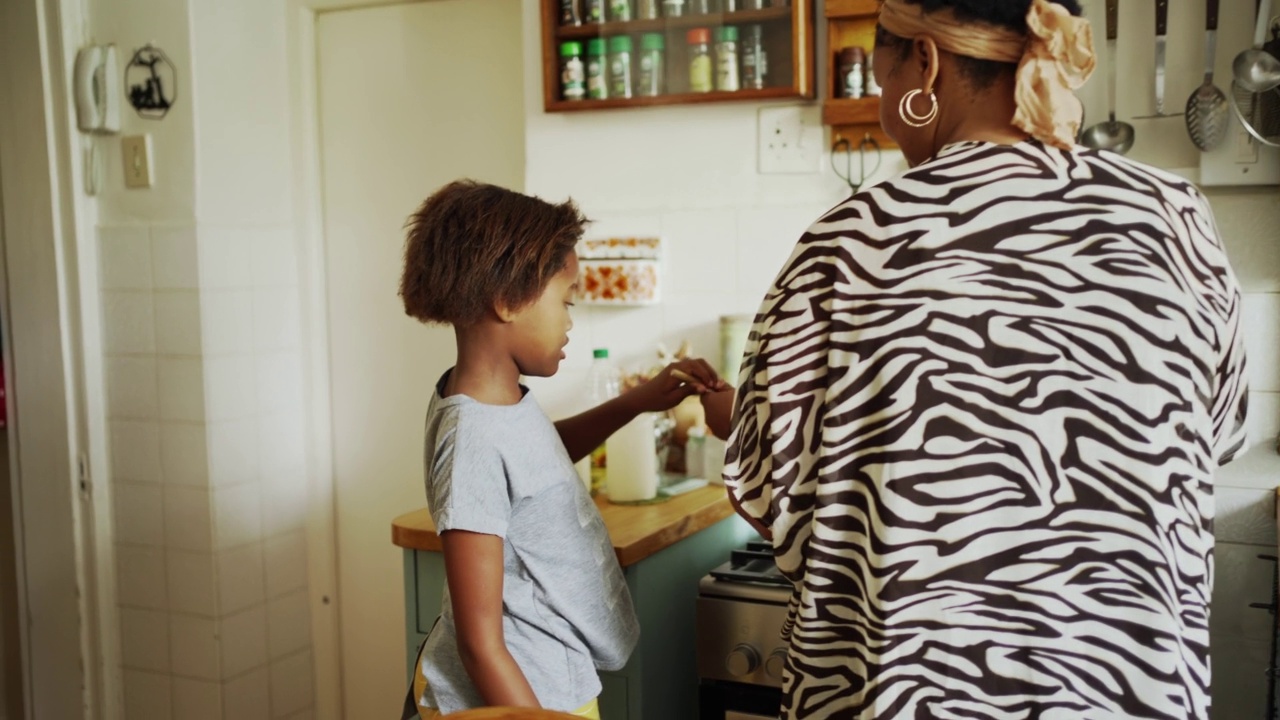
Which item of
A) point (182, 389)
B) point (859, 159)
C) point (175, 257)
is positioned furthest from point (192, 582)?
point (859, 159)

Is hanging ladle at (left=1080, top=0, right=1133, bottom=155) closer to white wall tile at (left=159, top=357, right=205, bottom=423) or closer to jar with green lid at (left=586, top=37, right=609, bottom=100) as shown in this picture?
jar with green lid at (left=586, top=37, right=609, bottom=100)

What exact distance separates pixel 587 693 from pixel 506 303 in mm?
454

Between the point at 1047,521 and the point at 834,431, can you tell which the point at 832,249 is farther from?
the point at 1047,521

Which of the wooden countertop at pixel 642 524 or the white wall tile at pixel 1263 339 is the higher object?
the white wall tile at pixel 1263 339

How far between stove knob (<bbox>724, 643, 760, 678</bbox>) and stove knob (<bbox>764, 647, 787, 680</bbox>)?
2 centimetres

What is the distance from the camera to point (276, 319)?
8.56 feet

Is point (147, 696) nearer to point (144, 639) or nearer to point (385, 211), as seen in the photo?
point (144, 639)

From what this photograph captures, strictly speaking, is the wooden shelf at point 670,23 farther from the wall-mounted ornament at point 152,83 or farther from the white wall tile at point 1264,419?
the white wall tile at point 1264,419

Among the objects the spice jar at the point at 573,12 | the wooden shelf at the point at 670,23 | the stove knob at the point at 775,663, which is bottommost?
the stove knob at the point at 775,663

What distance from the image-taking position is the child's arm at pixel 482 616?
113 centimetres

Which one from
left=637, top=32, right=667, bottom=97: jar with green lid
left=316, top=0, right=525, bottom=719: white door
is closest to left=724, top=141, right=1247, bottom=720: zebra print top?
left=637, top=32, right=667, bottom=97: jar with green lid

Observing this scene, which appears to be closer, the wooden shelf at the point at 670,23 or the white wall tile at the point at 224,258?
the wooden shelf at the point at 670,23

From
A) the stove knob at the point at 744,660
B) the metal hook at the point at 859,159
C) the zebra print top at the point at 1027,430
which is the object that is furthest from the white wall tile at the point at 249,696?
the zebra print top at the point at 1027,430

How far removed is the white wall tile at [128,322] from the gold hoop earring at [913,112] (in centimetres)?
194
